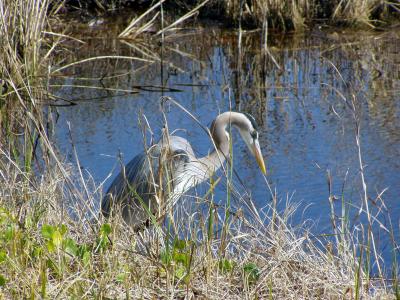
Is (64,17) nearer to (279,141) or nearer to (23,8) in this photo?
(23,8)

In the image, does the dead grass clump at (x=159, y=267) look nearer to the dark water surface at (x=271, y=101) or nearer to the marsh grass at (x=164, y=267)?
the marsh grass at (x=164, y=267)

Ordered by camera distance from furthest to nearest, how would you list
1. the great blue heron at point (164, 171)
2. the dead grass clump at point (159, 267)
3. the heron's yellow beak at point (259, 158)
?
1. the heron's yellow beak at point (259, 158)
2. the great blue heron at point (164, 171)
3. the dead grass clump at point (159, 267)

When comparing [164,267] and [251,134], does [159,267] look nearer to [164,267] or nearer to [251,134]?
[164,267]

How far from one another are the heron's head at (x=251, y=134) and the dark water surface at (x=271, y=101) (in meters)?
0.17

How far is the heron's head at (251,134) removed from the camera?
5.90 metres

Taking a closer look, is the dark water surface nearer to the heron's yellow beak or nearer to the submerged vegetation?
the heron's yellow beak

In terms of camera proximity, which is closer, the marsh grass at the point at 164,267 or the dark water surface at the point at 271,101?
the marsh grass at the point at 164,267

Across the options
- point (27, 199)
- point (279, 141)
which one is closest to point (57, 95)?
point (279, 141)

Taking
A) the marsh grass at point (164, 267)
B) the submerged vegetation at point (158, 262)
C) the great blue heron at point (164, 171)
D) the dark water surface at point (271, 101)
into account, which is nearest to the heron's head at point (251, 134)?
the great blue heron at point (164, 171)

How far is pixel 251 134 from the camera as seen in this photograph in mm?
5941

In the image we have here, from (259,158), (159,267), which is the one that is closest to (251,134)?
(259,158)

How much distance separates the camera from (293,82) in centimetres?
851

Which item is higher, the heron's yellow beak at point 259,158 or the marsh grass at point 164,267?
the marsh grass at point 164,267

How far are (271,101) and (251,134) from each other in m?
2.05
